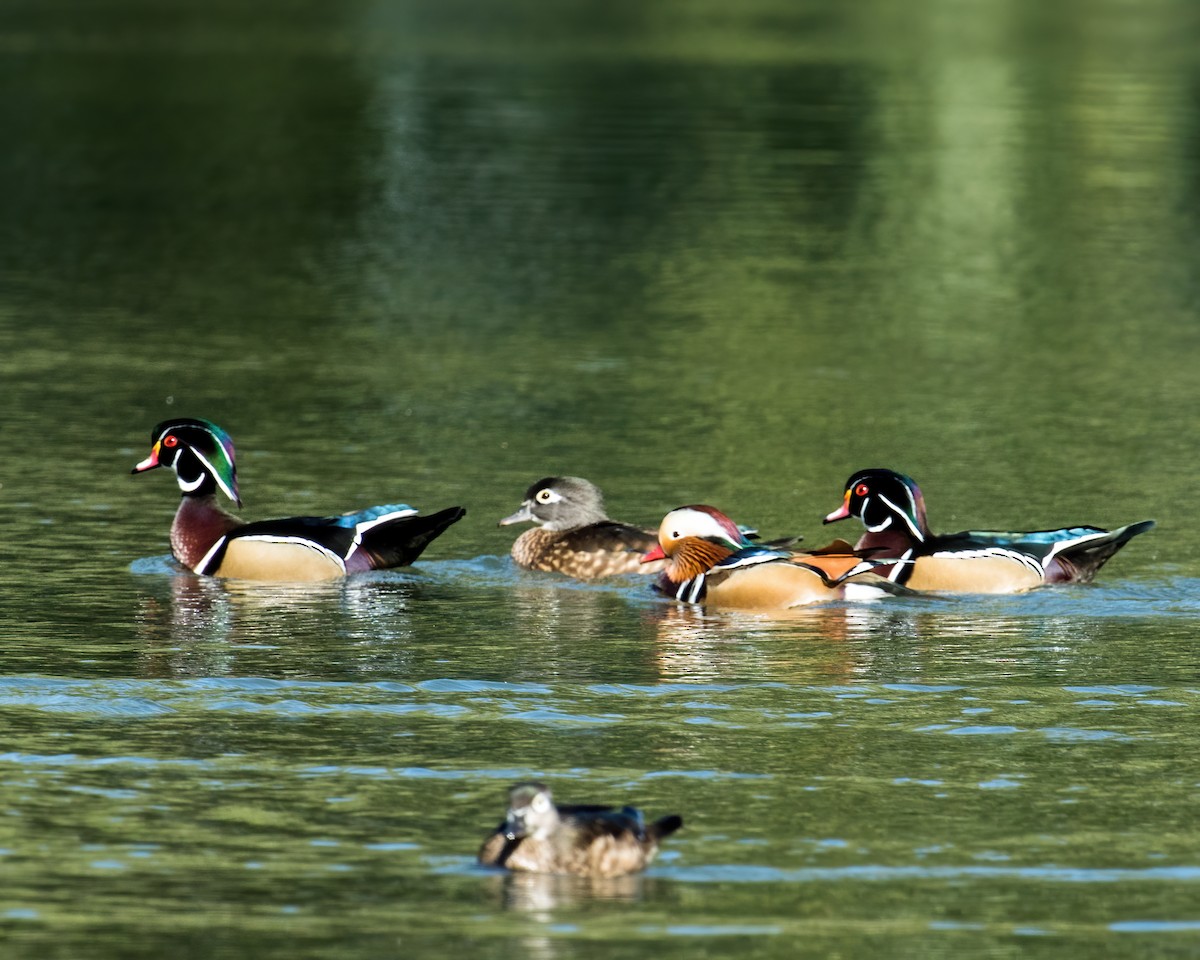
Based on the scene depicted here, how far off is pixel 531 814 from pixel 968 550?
20.2ft

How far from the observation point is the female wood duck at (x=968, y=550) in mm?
15328

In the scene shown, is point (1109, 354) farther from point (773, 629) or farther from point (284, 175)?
point (284, 175)

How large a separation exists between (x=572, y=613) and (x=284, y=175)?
2639cm

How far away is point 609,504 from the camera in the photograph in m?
18.1

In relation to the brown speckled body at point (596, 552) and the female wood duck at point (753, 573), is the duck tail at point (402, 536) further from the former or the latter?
the female wood duck at point (753, 573)

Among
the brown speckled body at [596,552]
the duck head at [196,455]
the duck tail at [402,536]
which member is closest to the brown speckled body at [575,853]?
the duck tail at [402,536]

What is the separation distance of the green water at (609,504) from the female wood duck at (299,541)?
0.59 ft

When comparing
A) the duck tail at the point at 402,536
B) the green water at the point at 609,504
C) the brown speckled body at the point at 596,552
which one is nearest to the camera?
the green water at the point at 609,504

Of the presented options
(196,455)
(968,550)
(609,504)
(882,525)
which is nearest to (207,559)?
(196,455)

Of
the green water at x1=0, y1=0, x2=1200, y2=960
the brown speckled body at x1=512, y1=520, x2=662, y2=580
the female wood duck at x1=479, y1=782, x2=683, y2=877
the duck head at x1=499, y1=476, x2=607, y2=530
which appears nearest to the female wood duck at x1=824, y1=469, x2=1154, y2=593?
the green water at x1=0, y1=0, x2=1200, y2=960

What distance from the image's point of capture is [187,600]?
50.3 ft

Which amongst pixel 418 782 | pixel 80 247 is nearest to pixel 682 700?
pixel 418 782

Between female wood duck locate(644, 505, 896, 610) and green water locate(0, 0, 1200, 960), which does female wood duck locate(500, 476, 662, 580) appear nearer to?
green water locate(0, 0, 1200, 960)

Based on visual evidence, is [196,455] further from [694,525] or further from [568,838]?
[568,838]
